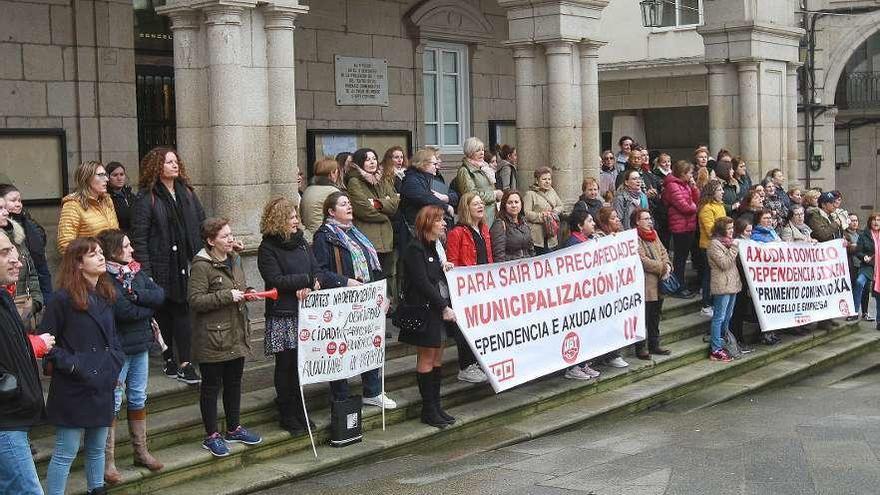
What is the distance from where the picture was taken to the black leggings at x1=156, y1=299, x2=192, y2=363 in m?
9.48

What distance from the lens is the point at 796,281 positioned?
47.5 feet

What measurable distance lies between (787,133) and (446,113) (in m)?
5.62

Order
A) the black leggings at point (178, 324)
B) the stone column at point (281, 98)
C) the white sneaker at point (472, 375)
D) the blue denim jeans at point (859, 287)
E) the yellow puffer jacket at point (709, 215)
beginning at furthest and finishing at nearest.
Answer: the blue denim jeans at point (859, 287) → the yellow puffer jacket at point (709, 215) → the white sneaker at point (472, 375) → the stone column at point (281, 98) → the black leggings at point (178, 324)

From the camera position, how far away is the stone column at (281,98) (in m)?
10.8

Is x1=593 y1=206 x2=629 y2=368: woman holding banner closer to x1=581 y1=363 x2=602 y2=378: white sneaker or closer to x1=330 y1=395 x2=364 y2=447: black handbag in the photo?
x1=581 y1=363 x2=602 y2=378: white sneaker

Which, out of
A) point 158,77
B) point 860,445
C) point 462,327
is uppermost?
point 158,77

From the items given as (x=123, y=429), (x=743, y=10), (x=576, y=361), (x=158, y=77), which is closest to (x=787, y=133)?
(x=743, y=10)

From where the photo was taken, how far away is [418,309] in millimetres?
9727

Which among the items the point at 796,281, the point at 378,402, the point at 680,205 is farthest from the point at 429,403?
the point at 796,281

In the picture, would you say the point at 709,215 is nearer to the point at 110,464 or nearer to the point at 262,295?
the point at 262,295

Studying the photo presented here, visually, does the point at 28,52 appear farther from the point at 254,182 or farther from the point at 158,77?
the point at 254,182

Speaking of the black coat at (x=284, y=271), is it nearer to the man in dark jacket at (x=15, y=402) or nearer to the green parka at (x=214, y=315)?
the green parka at (x=214, y=315)

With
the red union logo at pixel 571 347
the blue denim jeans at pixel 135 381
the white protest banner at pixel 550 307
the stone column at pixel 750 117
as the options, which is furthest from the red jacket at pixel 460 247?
the stone column at pixel 750 117

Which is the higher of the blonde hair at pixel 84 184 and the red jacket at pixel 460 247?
the blonde hair at pixel 84 184
